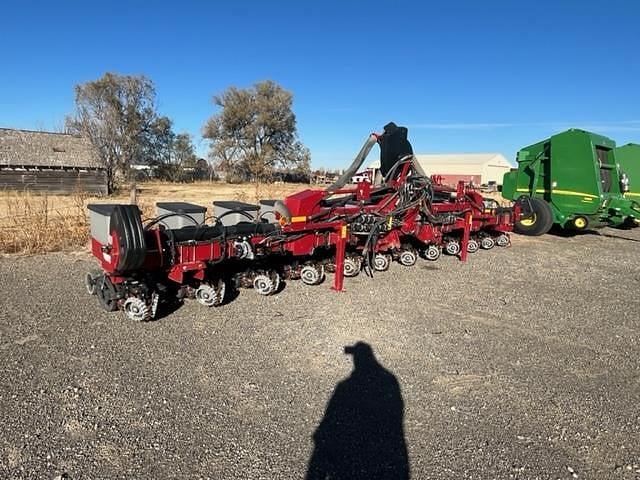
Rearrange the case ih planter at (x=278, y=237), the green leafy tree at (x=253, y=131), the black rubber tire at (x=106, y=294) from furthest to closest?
the green leafy tree at (x=253, y=131) → the black rubber tire at (x=106, y=294) → the case ih planter at (x=278, y=237)

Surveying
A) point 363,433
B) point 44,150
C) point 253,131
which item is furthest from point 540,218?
point 253,131

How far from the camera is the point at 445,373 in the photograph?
3852 millimetres

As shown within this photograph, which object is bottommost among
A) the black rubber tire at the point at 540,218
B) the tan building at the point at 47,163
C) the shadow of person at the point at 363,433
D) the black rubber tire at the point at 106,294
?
the shadow of person at the point at 363,433

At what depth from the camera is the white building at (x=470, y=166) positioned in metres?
66.1

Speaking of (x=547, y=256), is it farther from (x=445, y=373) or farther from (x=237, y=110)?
(x=237, y=110)

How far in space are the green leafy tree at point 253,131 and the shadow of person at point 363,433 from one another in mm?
45708

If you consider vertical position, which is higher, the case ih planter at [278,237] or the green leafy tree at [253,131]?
the green leafy tree at [253,131]

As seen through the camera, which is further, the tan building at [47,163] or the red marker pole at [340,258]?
the tan building at [47,163]

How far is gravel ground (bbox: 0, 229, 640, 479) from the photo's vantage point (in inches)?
105

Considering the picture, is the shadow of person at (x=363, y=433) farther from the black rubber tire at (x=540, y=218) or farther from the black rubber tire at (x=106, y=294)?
the black rubber tire at (x=540, y=218)

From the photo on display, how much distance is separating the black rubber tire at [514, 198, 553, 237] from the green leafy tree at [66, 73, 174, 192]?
3294 centimetres

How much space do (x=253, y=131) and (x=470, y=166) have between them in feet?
122

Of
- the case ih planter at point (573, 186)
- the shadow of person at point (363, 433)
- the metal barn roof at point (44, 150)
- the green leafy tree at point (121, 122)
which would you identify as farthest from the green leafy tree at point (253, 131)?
the shadow of person at point (363, 433)

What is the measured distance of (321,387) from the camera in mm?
3537
